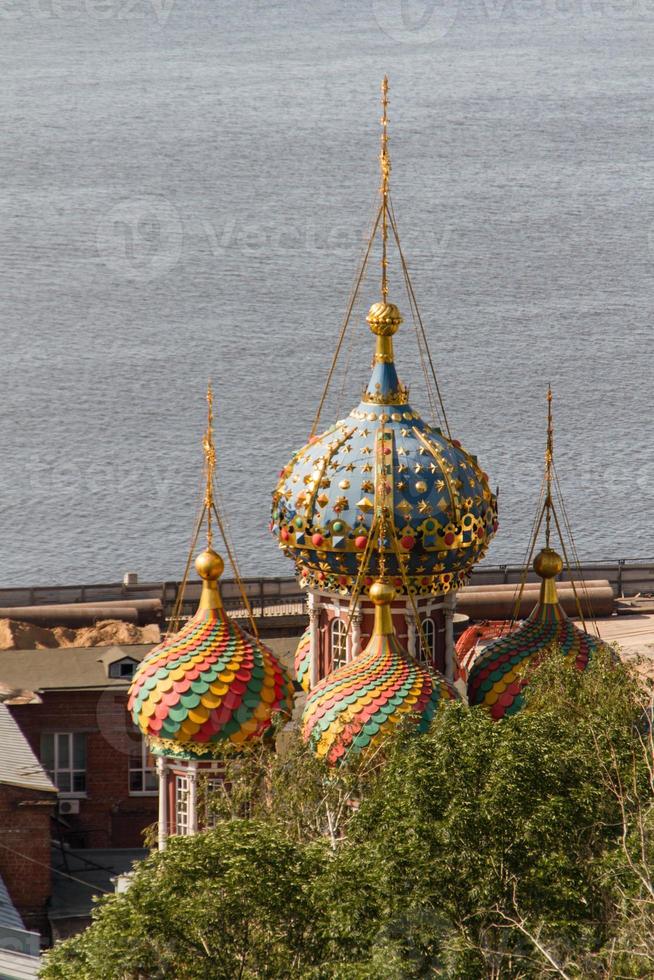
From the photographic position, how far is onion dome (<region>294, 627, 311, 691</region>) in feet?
162

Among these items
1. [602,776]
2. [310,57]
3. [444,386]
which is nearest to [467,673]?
[602,776]

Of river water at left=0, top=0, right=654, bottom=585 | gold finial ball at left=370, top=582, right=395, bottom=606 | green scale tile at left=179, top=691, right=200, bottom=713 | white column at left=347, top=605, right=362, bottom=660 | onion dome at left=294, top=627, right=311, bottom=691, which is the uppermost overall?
river water at left=0, top=0, right=654, bottom=585

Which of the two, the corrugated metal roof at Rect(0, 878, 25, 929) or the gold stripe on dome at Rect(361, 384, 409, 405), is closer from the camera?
the corrugated metal roof at Rect(0, 878, 25, 929)

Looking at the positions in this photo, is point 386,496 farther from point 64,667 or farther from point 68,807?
point 64,667

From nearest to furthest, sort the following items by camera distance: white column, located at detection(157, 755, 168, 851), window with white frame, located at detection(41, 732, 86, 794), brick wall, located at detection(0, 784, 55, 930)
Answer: white column, located at detection(157, 755, 168, 851)
brick wall, located at detection(0, 784, 55, 930)
window with white frame, located at detection(41, 732, 86, 794)

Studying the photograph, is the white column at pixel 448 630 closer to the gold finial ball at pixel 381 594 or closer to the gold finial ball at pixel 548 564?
the gold finial ball at pixel 548 564

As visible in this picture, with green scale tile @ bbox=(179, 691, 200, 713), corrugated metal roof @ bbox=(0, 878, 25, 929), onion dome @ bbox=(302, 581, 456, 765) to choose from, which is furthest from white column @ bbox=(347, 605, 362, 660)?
corrugated metal roof @ bbox=(0, 878, 25, 929)

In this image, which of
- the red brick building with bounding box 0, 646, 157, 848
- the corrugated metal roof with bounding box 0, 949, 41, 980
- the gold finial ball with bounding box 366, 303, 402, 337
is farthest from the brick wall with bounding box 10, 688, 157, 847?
the corrugated metal roof with bounding box 0, 949, 41, 980

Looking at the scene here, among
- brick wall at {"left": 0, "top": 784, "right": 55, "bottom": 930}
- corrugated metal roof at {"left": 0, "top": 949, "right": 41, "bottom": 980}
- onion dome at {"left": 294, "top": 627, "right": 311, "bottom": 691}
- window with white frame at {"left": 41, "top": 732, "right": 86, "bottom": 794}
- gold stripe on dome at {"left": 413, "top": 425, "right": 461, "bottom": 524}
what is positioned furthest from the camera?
window with white frame at {"left": 41, "top": 732, "right": 86, "bottom": 794}

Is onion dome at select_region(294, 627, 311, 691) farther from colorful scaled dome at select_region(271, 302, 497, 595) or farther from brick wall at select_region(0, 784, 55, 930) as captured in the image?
brick wall at select_region(0, 784, 55, 930)

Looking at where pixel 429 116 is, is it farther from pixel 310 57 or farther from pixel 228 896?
pixel 228 896

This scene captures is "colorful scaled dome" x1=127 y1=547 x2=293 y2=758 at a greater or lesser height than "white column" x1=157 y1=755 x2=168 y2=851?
greater

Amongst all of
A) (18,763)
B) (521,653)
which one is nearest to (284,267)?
(18,763)

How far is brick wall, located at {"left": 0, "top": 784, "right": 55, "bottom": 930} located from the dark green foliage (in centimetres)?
1231
